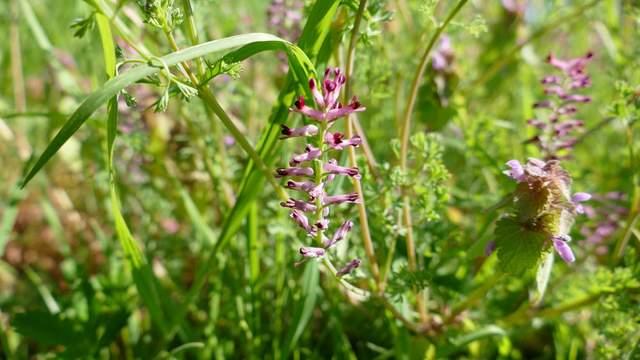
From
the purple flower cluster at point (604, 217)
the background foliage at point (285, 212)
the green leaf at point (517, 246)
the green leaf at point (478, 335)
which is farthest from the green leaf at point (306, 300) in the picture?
the purple flower cluster at point (604, 217)

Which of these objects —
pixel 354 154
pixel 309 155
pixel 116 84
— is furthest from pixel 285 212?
pixel 116 84

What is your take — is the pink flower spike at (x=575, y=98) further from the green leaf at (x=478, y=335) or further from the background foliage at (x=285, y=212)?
the green leaf at (x=478, y=335)

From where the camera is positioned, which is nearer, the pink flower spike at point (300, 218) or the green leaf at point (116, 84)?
the green leaf at point (116, 84)

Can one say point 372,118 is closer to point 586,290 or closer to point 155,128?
point 155,128

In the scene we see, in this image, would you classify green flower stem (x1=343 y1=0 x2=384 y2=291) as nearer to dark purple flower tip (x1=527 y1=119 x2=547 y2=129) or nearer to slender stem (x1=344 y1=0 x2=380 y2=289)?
slender stem (x1=344 y1=0 x2=380 y2=289)

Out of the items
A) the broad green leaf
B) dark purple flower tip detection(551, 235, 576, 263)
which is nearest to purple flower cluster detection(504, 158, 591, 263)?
dark purple flower tip detection(551, 235, 576, 263)

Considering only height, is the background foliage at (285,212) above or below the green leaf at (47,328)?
above

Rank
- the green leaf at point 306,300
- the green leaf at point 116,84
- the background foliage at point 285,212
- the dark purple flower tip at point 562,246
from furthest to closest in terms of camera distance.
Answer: the green leaf at point 306,300
the background foliage at point 285,212
the dark purple flower tip at point 562,246
the green leaf at point 116,84
